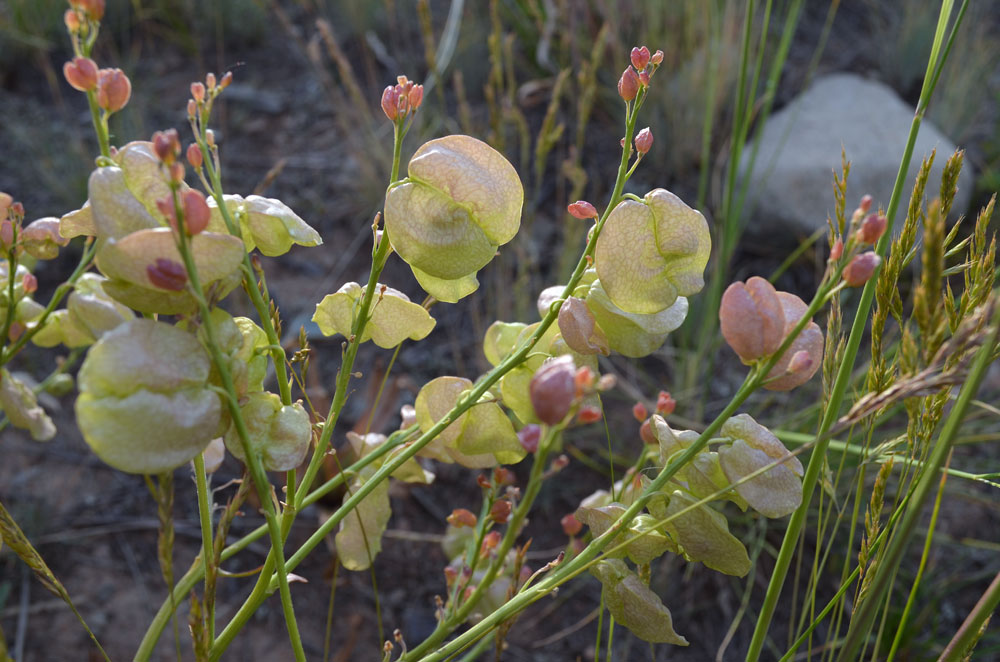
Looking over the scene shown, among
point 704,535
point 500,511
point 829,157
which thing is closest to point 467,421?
point 500,511

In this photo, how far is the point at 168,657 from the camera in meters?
1.21

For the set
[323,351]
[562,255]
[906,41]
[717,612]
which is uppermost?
[906,41]

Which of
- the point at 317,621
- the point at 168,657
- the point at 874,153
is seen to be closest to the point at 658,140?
the point at 874,153

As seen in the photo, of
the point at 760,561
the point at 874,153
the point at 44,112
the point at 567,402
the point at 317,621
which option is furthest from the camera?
the point at 44,112

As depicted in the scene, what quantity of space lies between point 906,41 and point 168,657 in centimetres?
271

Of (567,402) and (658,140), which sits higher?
(567,402)

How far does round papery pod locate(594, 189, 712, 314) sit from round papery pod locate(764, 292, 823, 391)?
0.18ft

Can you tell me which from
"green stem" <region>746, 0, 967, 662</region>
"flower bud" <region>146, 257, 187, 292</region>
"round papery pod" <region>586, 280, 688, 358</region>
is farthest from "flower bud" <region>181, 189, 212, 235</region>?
"green stem" <region>746, 0, 967, 662</region>

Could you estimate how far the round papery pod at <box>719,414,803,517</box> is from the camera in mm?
454

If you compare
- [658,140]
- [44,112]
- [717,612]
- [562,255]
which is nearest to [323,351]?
[562,255]

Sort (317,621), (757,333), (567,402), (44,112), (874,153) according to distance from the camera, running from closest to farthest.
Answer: (567,402) → (757,333) → (317,621) → (874,153) → (44,112)

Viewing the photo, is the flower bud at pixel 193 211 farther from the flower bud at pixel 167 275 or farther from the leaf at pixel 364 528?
the leaf at pixel 364 528

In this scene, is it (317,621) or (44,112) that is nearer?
(317,621)

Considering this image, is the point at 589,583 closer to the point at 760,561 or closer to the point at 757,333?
the point at 760,561
